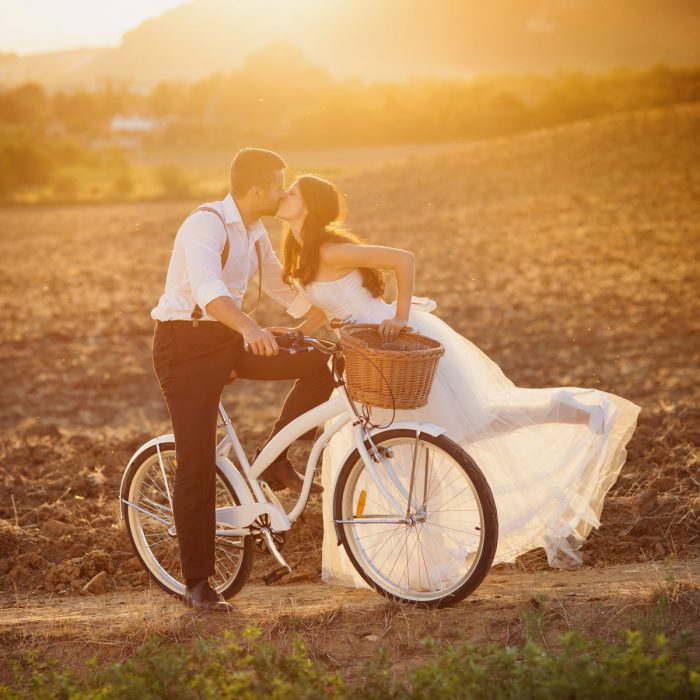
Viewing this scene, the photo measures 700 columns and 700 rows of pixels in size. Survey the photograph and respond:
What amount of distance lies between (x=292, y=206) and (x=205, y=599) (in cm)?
199

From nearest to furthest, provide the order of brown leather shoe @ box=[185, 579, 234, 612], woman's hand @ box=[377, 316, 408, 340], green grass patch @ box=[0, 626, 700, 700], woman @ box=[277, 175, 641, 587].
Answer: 1. green grass patch @ box=[0, 626, 700, 700]
2. woman's hand @ box=[377, 316, 408, 340]
3. brown leather shoe @ box=[185, 579, 234, 612]
4. woman @ box=[277, 175, 641, 587]

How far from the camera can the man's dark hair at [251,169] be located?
171 inches

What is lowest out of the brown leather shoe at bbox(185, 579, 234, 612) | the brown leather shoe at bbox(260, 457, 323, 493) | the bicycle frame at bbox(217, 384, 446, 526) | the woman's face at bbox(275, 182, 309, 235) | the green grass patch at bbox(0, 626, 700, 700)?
the brown leather shoe at bbox(185, 579, 234, 612)

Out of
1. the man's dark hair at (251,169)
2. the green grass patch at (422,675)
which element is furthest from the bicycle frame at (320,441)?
the man's dark hair at (251,169)

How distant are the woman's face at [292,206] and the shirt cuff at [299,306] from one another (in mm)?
464

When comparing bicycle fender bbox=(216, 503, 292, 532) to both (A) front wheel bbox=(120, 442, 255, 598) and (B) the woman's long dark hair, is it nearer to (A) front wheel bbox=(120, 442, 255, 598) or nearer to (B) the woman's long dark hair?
(A) front wheel bbox=(120, 442, 255, 598)

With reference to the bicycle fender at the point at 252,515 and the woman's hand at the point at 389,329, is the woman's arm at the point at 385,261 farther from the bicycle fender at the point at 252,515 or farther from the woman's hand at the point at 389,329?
the bicycle fender at the point at 252,515

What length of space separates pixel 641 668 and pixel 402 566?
1647 mm

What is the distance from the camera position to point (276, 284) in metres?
4.82

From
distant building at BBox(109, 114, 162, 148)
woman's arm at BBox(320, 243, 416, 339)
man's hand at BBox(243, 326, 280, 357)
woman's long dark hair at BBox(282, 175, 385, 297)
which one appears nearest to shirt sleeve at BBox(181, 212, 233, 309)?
man's hand at BBox(243, 326, 280, 357)

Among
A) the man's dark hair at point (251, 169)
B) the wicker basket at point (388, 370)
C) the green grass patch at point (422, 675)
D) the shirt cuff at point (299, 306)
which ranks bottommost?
the green grass patch at point (422, 675)

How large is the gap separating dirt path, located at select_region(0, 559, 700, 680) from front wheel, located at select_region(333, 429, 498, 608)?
6.2 inches

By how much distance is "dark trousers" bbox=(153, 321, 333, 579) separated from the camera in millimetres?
4363

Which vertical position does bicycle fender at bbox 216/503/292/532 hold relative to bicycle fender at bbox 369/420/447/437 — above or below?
below
